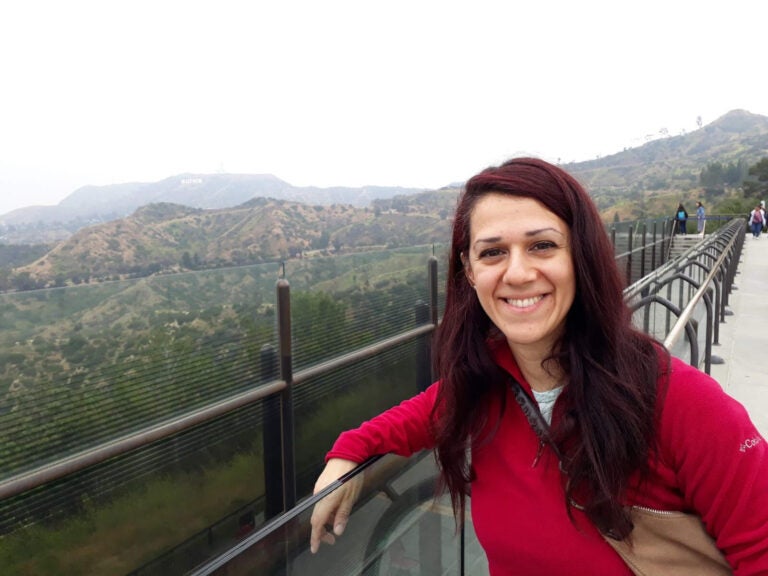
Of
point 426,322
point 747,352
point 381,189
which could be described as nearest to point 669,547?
point 426,322

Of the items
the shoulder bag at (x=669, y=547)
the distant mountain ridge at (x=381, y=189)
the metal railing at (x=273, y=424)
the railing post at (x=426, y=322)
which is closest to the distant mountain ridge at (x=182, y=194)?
the distant mountain ridge at (x=381, y=189)

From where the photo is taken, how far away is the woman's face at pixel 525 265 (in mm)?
1329

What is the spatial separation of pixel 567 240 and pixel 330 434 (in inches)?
124

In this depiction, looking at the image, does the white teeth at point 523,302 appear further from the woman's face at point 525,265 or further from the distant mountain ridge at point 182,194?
the distant mountain ridge at point 182,194

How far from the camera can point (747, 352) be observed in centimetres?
566

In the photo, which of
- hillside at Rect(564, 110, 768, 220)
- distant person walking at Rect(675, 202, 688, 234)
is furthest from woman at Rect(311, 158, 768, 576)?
hillside at Rect(564, 110, 768, 220)

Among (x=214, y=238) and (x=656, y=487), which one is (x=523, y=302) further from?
(x=214, y=238)

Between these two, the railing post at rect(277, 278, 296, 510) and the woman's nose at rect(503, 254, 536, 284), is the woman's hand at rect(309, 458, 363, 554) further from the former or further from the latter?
the railing post at rect(277, 278, 296, 510)

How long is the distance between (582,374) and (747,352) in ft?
17.3

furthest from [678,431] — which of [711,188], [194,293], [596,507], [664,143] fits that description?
[664,143]

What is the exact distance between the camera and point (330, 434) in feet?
13.7

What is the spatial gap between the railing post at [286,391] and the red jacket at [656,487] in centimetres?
205

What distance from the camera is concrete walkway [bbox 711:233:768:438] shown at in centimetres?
434

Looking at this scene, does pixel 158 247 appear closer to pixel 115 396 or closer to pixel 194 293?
pixel 194 293
